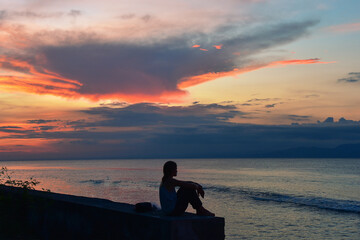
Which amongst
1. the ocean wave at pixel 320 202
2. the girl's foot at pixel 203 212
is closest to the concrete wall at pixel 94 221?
the girl's foot at pixel 203 212

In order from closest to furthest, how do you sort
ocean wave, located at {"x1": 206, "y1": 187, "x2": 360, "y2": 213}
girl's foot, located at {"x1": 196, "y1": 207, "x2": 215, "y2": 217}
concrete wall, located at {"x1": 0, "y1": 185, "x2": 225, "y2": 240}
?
1. concrete wall, located at {"x1": 0, "y1": 185, "x2": 225, "y2": 240}
2. girl's foot, located at {"x1": 196, "y1": 207, "x2": 215, "y2": 217}
3. ocean wave, located at {"x1": 206, "y1": 187, "x2": 360, "y2": 213}

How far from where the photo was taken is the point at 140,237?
6.84 metres

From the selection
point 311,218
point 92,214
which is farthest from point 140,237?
point 311,218

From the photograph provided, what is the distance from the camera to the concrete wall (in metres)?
6.43

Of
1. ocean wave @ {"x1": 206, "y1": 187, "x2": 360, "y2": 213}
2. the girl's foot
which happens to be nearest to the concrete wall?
the girl's foot

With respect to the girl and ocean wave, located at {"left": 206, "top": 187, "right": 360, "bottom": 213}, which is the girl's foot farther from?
ocean wave, located at {"left": 206, "top": 187, "right": 360, "bottom": 213}

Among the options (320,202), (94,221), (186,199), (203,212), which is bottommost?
(320,202)

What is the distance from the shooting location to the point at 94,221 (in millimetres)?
8109

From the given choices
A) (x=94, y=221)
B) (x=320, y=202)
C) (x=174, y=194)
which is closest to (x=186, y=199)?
(x=174, y=194)

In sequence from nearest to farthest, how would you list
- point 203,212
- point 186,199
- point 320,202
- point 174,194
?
point 203,212 < point 186,199 < point 174,194 < point 320,202

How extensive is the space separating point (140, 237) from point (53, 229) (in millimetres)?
3548

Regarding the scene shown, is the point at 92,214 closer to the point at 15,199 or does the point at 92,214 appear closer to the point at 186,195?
the point at 186,195

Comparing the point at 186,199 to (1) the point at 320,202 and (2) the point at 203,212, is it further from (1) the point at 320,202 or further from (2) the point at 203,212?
(1) the point at 320,202

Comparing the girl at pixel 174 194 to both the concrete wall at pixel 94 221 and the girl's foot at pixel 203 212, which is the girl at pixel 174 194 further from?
the concrete wall at pixel 94 221
